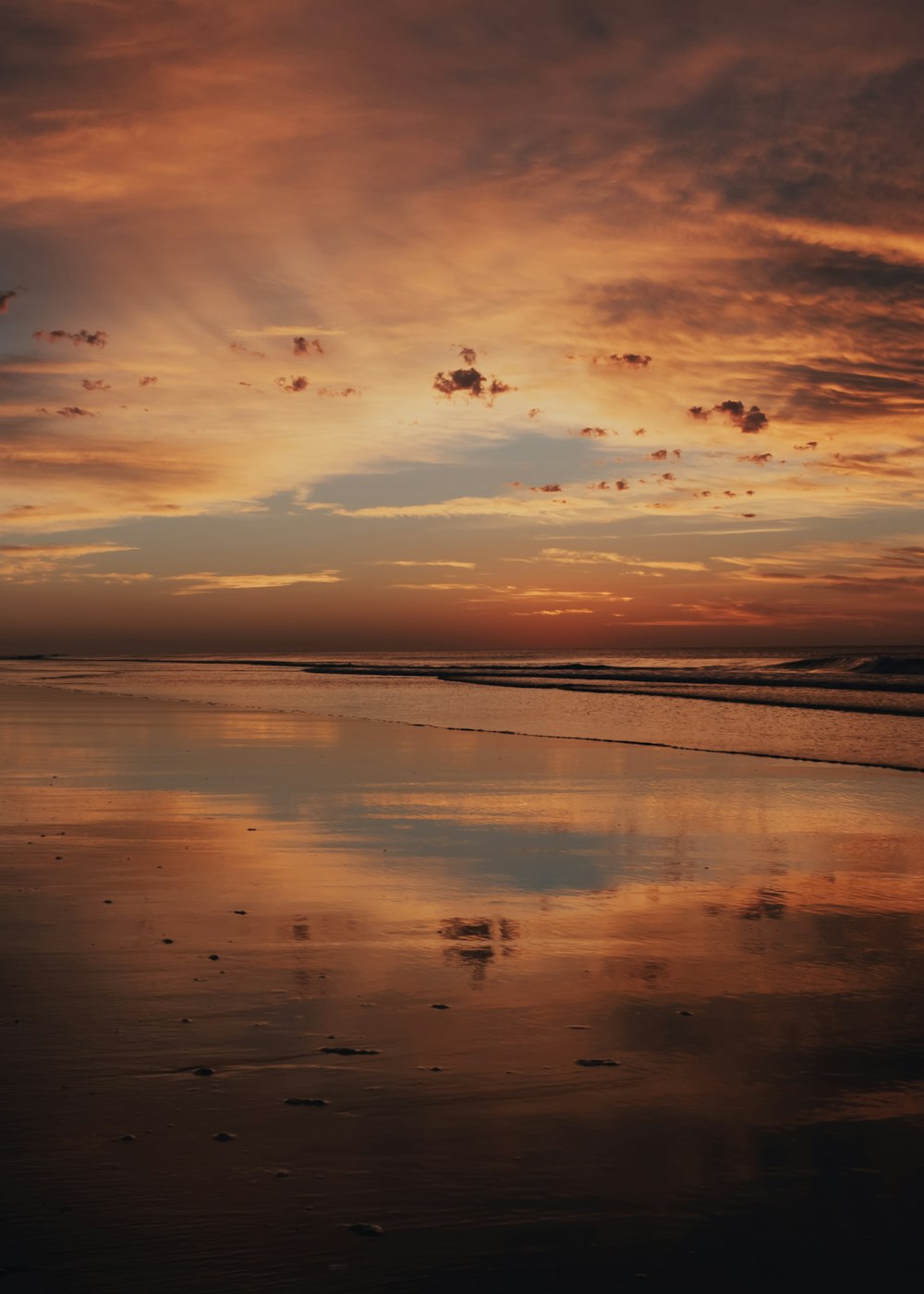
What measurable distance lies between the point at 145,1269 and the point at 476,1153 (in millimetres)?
1399

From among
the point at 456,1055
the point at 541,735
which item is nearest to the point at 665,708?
the point at 541,735

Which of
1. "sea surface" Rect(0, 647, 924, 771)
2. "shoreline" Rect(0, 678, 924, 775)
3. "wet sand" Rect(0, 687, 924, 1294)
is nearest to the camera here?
"wet sand" Rect(0, 687, 924, 1294)

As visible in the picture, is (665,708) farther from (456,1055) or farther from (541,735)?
(456,1055)

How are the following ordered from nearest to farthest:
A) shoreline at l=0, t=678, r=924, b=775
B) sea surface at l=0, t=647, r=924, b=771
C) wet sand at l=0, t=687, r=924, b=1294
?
wet sand at l=0, t=687, r=924, b=1294 → shoreline at l=0, t=678, r=924, b=775 → sea surface at l=0, t=647, r=924, b=771

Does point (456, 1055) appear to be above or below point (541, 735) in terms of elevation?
below

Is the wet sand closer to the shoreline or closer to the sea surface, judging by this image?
the shoreline

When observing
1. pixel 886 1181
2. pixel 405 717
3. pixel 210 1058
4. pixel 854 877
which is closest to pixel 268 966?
pixel 210 1058

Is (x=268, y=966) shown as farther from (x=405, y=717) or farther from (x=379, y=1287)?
(x=405, y=717)

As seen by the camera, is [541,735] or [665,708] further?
[665,708]

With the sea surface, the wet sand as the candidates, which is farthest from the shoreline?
the wet sand

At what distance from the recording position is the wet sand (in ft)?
13.1

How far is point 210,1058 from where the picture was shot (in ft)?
18.5

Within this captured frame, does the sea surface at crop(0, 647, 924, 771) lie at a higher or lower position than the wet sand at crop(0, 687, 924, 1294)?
higher

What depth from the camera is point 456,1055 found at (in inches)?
226
